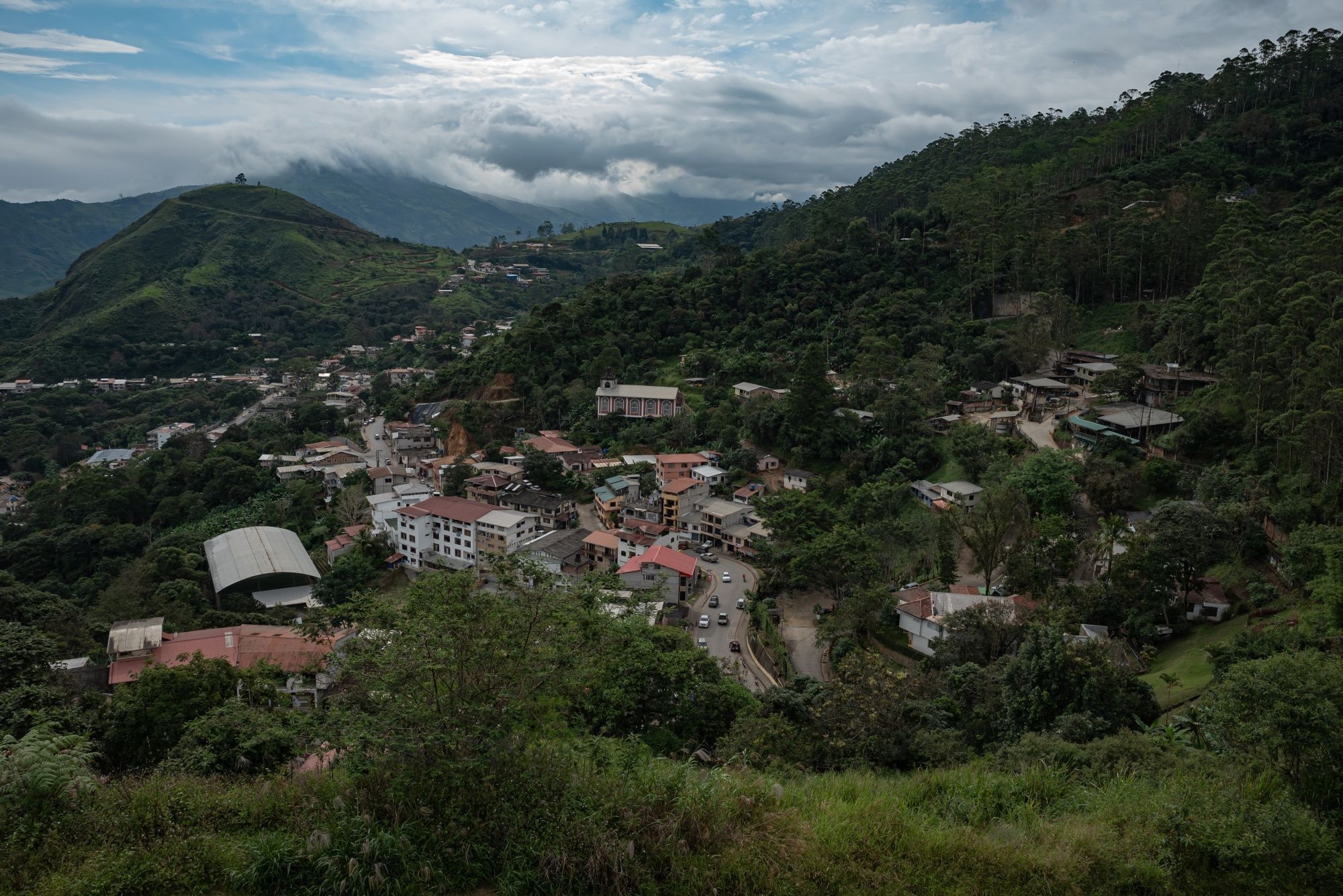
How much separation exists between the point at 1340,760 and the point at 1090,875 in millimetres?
3262

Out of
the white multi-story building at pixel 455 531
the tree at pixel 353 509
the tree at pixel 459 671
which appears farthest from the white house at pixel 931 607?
the tree at pixel 353 509

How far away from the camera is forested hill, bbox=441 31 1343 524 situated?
72.6 feet

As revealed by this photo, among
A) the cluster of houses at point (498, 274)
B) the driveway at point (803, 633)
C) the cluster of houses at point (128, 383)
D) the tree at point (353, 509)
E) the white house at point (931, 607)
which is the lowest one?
the driveway at point (803, 633)

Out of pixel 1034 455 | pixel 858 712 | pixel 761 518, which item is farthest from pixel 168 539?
pixel 1034 455

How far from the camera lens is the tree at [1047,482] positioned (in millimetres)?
21672

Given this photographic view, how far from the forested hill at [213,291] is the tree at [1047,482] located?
7354 cm

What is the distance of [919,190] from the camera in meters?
57.5

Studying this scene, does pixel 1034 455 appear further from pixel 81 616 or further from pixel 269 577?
pixel 81 616

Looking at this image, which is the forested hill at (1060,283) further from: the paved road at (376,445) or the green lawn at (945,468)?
the paved road at (376,445)

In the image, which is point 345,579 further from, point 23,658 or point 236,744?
point 236,744

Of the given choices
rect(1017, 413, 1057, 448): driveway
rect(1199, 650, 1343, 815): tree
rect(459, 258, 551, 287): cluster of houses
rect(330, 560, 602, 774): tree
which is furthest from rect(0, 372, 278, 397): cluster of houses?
rect(1199, 650, 1343, 815): tree

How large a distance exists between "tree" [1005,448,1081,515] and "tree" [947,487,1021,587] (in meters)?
0.57

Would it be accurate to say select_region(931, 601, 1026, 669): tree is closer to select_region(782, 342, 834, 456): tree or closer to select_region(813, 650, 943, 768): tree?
select_region(813, 650, 943, 768): tree

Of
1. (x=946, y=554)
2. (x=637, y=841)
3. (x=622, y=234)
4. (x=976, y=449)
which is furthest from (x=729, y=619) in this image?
(x=622, y=234)
